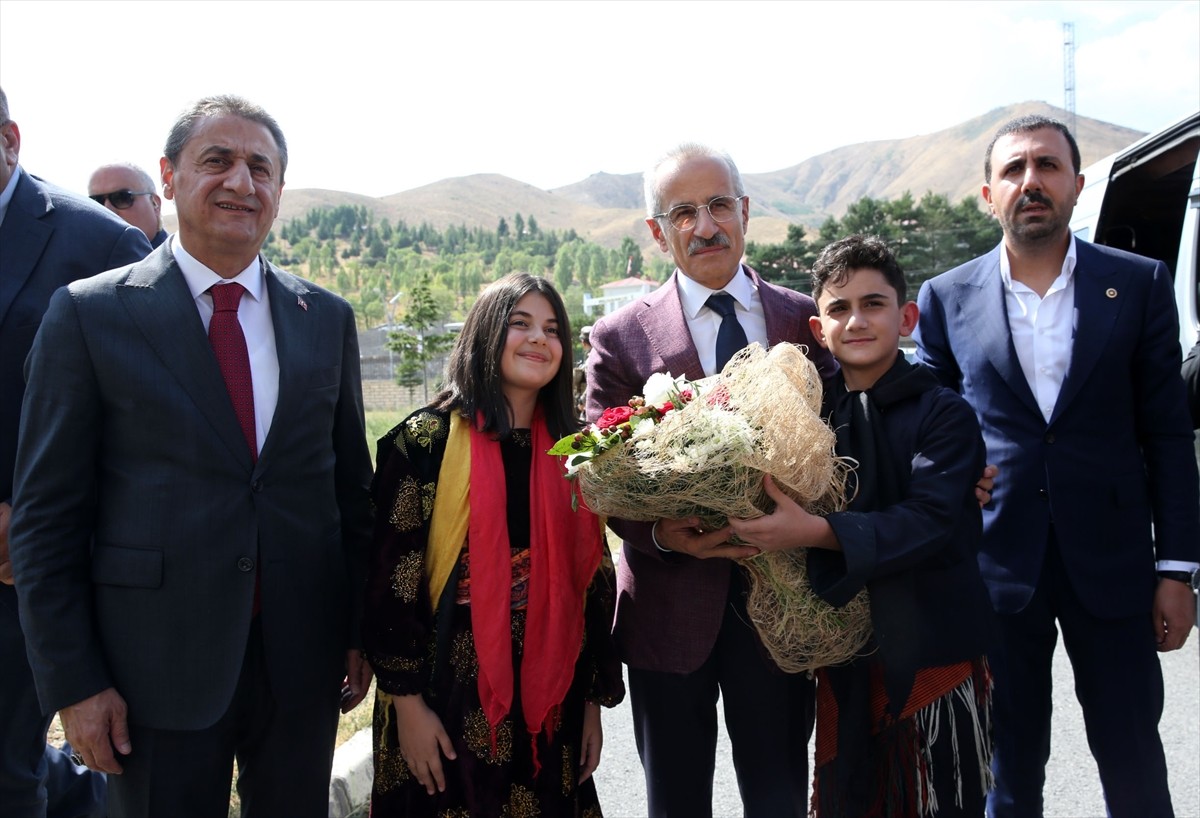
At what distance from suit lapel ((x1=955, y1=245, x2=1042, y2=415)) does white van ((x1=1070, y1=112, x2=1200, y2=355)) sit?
225 centimetres

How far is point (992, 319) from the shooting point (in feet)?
9.41

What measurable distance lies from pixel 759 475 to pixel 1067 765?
269cm

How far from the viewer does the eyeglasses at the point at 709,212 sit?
269cm

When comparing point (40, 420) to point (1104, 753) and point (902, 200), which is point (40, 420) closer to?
point (1104, 753)

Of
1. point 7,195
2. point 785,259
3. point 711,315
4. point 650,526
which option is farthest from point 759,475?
point 785,259

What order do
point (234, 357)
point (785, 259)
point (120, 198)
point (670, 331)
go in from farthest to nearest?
point (785, 259) → point (120, 198) → point (670, 331) → point (234, 357)

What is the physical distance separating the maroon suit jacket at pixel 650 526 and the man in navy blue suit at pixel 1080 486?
0.67 meters

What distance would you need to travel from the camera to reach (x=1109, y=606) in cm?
268

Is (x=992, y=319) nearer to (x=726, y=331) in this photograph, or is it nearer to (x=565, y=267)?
(x=726, y=331)

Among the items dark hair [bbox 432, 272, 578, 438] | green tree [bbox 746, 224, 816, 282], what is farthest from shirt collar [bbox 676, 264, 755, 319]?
green tree [bbox 746, 224, 816, 282]

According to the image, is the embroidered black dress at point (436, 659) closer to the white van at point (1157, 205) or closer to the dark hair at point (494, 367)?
the dark hair at point (494, 367)

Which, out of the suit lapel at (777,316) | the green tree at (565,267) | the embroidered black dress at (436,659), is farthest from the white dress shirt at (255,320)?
the green tree at (565,267)

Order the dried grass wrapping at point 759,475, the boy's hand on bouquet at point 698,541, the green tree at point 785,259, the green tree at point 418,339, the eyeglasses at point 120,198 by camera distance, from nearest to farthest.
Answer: the dried grass wrapping at point 759,475 → the boy's hand on bouquet at point 698,541 → the eyeglasses at point 120,198 → the green tree at point 785,259 → the green tree at point 418,339

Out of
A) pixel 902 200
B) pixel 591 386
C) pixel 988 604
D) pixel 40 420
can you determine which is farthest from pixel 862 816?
pixel 902 200
